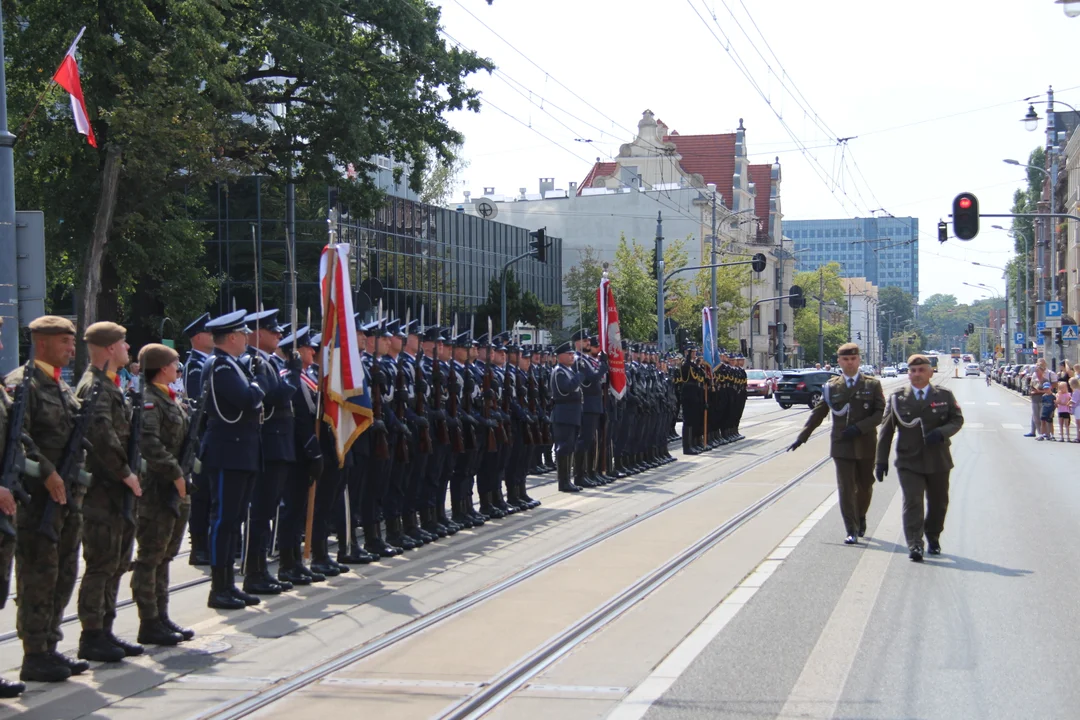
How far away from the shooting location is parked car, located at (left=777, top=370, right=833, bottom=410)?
147 feet

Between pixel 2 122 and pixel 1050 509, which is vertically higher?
pixel 2 122

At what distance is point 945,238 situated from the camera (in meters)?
31.8

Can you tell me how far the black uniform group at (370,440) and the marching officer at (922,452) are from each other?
4138mm

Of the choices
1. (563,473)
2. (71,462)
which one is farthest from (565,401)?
(71,462)

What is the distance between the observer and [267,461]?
8828 mm

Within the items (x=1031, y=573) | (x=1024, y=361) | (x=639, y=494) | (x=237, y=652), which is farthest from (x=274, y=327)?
(x=1024, y=361)

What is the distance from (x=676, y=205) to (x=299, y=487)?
213 ft

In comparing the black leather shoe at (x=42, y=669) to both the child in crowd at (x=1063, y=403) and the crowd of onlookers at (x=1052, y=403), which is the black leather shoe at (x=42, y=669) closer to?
the crowd of onlookers at (x=1052, y=403)

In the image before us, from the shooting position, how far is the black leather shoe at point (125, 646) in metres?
6.93

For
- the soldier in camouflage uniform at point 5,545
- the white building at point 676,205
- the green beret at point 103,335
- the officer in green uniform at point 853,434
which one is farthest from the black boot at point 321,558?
the white building at point 676,205

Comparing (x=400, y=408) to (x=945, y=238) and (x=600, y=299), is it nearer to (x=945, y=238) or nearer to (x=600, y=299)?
(x=600, y=299)

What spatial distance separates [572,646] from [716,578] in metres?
2.50

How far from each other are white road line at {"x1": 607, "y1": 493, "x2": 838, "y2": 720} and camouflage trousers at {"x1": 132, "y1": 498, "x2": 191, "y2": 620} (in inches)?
117

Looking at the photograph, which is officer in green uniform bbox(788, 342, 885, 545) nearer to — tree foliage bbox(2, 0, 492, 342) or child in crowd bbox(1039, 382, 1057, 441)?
tree foliage bbox(2, 0, 492, 342)
